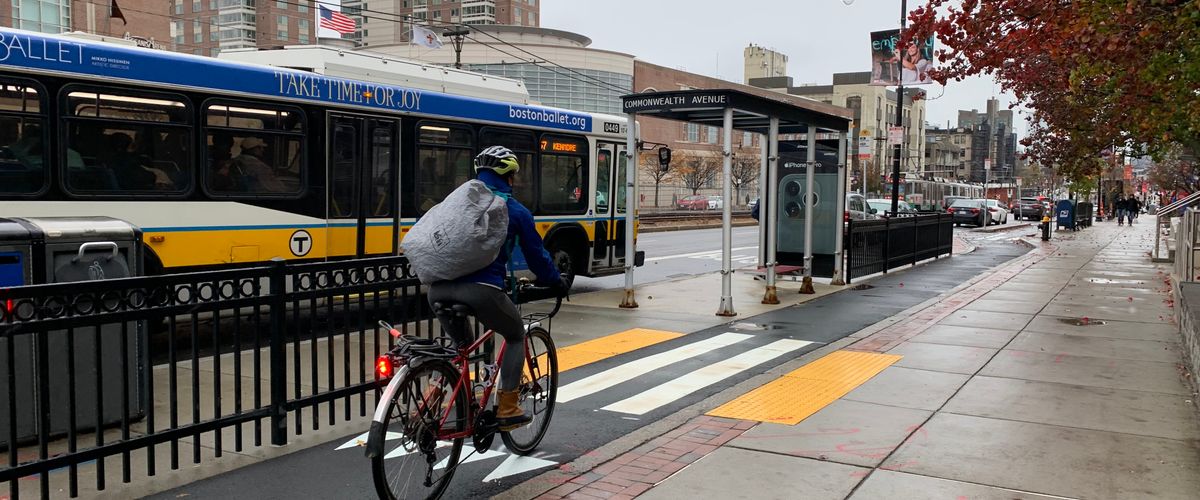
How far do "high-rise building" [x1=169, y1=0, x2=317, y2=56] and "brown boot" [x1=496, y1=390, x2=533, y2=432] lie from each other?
387ft

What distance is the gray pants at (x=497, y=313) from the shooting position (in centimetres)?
498

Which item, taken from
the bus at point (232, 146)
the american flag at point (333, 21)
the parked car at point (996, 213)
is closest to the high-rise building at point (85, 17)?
the american flag at point (333, 21)

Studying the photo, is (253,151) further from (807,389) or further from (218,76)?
(807,389)

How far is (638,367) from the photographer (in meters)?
9.11

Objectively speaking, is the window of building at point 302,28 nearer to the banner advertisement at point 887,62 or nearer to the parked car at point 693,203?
the parked car at point 693,203

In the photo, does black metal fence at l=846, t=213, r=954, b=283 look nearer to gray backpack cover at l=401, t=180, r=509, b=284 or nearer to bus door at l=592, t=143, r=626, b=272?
bus door at l=592, t=143, r=626, b=272

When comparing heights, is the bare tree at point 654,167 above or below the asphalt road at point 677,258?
above

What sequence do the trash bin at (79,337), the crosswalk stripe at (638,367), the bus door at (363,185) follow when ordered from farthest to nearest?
the bus door at (363,185)
the crosswalk stripe at (638,367)
the trash bin at (79,337)

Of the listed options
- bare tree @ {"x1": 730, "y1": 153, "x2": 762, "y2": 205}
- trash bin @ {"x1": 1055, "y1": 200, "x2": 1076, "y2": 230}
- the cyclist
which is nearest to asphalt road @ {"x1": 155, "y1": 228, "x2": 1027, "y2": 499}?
the cyclist

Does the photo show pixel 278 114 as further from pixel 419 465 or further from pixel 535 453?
pixel 419 465

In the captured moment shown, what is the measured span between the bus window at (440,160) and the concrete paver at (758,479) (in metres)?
7.86

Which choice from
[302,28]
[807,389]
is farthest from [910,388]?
[302,28]

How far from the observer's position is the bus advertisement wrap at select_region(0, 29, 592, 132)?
8.78m

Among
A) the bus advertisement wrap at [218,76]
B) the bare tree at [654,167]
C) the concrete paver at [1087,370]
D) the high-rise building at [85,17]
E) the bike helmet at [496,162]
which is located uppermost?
the high-rise building at [85,17]
